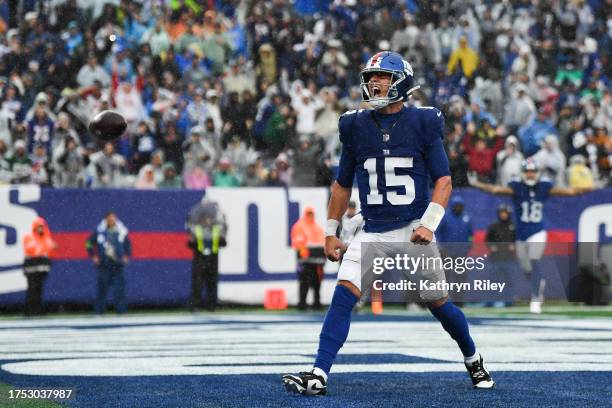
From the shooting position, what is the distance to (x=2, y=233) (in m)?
16.2

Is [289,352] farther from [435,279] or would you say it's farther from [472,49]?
[472,49]

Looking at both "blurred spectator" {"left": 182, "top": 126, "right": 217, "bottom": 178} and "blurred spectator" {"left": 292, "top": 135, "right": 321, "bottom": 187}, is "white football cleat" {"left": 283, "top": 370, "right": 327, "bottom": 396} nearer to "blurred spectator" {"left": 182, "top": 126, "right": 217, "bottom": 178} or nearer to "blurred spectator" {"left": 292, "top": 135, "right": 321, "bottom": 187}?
"blurred spectator" {"left": 182, "top": 126, "right": 217, "bottom": 178}

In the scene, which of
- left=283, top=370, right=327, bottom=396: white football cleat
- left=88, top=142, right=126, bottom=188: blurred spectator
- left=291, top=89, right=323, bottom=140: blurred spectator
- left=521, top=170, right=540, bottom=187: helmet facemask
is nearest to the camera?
left=283, top=370, right=327, bottom=396: white football cleat

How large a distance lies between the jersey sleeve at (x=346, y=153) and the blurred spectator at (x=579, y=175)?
12.1m

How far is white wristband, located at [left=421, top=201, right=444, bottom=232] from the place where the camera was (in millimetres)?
6141

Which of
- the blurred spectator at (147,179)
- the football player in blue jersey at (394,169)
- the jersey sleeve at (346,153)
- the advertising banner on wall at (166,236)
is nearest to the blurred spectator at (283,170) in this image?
the advertising banner on wall at (166,236)

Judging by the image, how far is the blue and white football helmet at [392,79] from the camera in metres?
6.36

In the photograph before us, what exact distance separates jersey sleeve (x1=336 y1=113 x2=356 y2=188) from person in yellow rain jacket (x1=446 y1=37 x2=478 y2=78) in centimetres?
1415

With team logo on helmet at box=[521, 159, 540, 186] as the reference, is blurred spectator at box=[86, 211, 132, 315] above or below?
below

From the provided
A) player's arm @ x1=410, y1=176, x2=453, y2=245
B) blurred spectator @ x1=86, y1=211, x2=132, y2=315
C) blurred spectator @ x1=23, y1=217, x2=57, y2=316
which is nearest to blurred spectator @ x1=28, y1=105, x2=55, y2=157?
blurred spectator @ x1=23, y1=217, x2=57, y2=316

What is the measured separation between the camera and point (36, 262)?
16.0m

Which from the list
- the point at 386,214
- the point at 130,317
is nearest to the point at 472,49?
the point at 130,317

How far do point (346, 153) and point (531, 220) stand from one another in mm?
9972

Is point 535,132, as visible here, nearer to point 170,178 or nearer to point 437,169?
point 170,178
